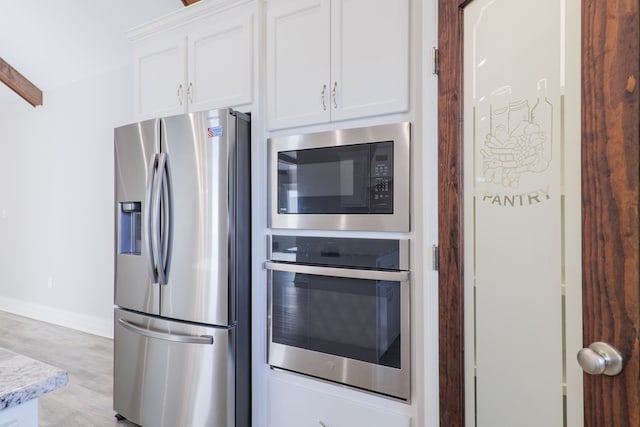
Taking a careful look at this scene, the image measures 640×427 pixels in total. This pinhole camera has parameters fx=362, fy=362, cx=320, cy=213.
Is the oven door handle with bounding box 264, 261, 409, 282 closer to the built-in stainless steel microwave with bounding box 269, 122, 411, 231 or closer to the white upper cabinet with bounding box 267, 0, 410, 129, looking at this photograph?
the built-in stainless steel microwave with bounding box 269, 122, 411, 231

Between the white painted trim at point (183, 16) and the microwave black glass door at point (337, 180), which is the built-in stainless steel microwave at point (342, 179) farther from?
the white painted trim at point (183, 16)

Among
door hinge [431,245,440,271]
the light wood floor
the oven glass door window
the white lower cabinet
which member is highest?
door hinge [431,245,440,271]

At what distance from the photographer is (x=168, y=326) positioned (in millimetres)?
1935

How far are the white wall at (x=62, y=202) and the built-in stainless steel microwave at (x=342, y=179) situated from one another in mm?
2355

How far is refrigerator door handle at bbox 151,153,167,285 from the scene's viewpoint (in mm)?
1920

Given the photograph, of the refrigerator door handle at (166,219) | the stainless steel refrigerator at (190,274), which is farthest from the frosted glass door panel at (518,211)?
the refrigerator door handle at (166,219)

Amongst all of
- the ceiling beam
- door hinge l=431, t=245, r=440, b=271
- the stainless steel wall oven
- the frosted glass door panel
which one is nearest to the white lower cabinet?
the stainless steel wall oven

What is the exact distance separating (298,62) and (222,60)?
1.63 feet

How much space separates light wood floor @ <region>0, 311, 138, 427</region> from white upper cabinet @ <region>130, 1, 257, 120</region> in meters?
1.90

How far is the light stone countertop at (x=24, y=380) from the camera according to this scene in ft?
2.10

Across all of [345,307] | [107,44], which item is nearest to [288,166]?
[345,307]

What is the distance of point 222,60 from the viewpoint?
2.02 m

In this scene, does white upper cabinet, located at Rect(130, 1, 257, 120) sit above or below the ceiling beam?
below

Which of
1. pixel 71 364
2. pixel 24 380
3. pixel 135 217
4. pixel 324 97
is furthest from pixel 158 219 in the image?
pixel 71 364
